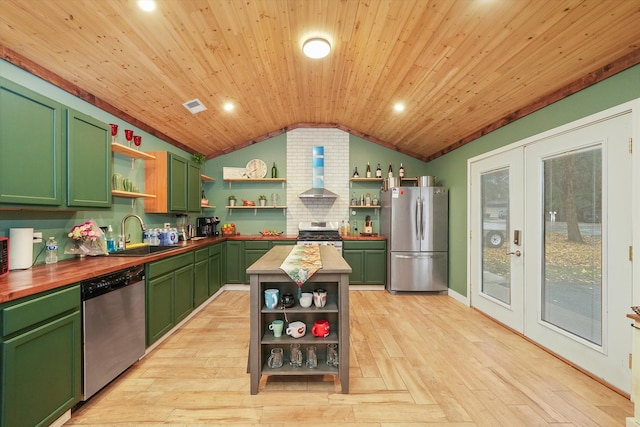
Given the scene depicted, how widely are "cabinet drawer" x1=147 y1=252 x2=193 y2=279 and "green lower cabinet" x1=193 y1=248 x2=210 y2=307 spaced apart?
0.22 m

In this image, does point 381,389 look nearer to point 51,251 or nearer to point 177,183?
point 51,251

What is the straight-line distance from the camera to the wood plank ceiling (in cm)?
192

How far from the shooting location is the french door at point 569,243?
2061mm

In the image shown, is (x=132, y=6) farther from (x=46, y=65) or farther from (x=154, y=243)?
(x=154, y=243)

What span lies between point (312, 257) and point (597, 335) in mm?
2336

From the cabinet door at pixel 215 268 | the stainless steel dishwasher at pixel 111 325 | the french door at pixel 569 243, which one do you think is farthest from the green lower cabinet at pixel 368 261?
the stainless steel dishwasher at pixel 111 325

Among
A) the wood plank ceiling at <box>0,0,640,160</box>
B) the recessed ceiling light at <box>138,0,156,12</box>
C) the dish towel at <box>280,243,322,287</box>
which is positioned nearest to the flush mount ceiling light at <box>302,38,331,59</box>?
the wood plank ceiling at <box>0,0,640,160</box>

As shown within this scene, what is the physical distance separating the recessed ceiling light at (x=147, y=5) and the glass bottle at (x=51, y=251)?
73.4 inches

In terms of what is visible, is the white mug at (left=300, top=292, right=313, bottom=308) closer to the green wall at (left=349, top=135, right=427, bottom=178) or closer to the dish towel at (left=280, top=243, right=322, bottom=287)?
the dish towel at (left=280, top=243, right=322, bottom=287)

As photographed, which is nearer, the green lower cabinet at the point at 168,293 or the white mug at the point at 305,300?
the white mug at the point at 305,300

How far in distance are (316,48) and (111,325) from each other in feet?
9.44

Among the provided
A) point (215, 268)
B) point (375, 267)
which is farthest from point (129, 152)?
point (375, 267)

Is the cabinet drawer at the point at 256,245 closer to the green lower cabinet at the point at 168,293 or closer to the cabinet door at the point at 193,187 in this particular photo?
the cabinet door at the point at 193,187

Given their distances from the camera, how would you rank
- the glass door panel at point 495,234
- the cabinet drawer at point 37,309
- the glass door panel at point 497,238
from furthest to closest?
the glass door panel at point 495,234
the glass door panel at point 497,238
the cabinet drawer at point 37,309
